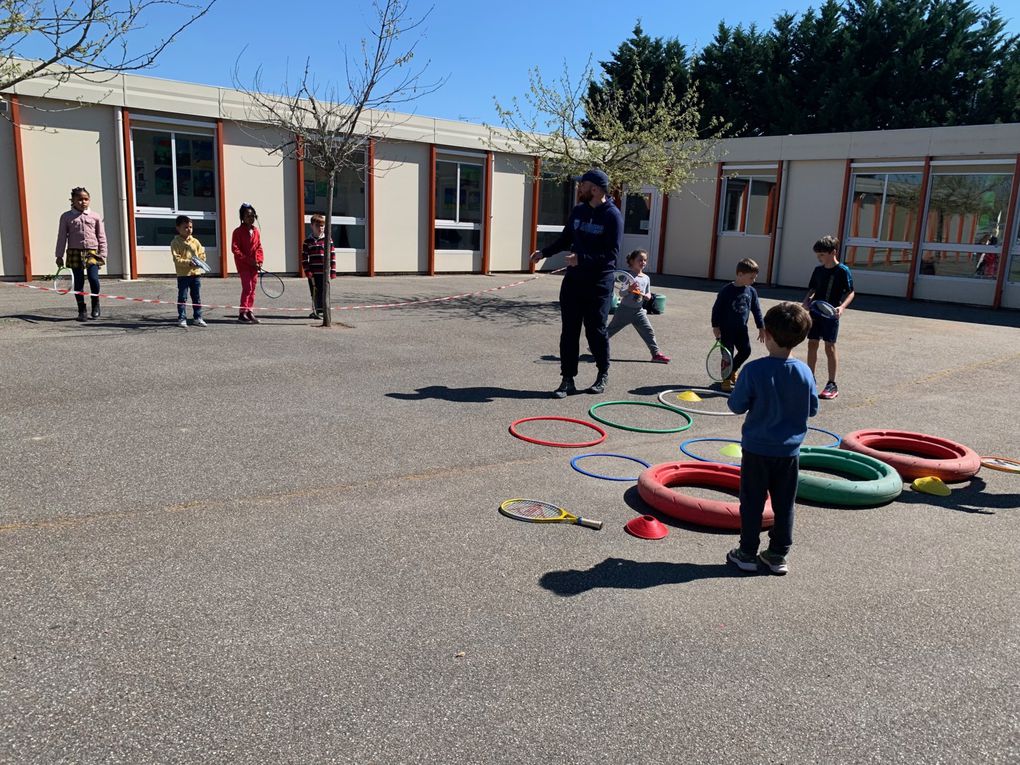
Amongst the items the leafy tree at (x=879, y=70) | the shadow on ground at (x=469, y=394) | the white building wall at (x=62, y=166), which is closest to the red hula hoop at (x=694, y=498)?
the shadow on ground at (x=469, y=394)

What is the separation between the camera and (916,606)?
13.8ft

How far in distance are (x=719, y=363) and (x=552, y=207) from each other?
18.1 metres

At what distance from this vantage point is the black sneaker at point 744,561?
454cm

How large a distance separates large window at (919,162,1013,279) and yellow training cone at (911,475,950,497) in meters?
16.1

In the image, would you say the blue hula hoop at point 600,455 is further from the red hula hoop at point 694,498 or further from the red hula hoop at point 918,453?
the red hula hoop at point 918,453

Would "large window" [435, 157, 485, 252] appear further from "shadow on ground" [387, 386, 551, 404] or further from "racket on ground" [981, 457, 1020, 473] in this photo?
"racket on ground" [981, 457, 1020, 473]

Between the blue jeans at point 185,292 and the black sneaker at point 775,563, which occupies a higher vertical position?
the blue jeans at point 185,292

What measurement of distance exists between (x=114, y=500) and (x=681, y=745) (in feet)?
12.9

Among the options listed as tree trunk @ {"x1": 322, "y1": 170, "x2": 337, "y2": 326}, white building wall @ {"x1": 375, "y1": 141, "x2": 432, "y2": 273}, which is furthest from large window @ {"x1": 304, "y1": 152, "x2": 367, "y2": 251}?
tree trunk @ {"x1": 322, "y1": 170, "x2": 337, "y2": 326}

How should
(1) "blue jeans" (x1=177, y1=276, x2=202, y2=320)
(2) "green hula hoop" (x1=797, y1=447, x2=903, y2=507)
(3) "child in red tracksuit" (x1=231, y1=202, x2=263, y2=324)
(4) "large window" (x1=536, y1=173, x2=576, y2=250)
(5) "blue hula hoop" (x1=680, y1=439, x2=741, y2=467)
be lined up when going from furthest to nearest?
1. (4) "large window" (x1=536, y1=173, x2=576, y2=250)
2. (3) "child in red tracksuit" (x1=231, y1=202, x2=263, y2=324)
3. (1) "blue jeans" (x1=177, y1=276, x2=202, y2=320)
4. (5) "blue hula hoop" (x1=680, y1=439, x2=741, y2=467)
5. (2) "green hula hoop" (x1=797, y1=447, x2=903, y2=507)

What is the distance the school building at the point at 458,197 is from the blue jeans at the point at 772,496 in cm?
1519

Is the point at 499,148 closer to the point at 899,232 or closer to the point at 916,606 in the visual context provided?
the point at 899,232

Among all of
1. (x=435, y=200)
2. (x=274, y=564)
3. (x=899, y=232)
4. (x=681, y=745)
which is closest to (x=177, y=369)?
(x=274, y=564)

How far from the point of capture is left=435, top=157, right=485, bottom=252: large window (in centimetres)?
2339
